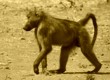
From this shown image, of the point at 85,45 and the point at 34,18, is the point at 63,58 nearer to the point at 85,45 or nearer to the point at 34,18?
the point at 85,45

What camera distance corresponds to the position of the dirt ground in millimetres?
10312

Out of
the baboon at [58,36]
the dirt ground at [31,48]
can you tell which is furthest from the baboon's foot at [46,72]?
the dirt ground at [31,48]

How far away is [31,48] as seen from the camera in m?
12.8

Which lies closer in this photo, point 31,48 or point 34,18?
point 34,18

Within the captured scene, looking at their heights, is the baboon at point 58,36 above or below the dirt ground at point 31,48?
above

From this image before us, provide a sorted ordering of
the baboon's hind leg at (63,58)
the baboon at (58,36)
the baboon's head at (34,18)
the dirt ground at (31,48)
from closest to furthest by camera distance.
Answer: the baboon at (58,36) < the baboon's head at (34,18) < the dirt ground at (31,48) < the baboon's hind leg at (63,58)

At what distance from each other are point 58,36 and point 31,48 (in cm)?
259

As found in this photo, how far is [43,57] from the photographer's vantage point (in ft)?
32.6

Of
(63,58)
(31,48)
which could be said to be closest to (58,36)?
(63,58)

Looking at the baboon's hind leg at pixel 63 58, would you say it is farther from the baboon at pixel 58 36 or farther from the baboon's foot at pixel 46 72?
the baboon's foot at pixel 46 72

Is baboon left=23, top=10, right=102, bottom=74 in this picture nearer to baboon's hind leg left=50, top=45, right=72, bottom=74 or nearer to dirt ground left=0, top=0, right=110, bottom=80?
baboon's hind leg left=50, top=45, right=72, bottom=74

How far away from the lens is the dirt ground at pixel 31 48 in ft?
33.8

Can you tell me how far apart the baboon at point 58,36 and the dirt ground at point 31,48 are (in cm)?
28

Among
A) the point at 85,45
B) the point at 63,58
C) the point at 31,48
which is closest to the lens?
the point at 85,45
